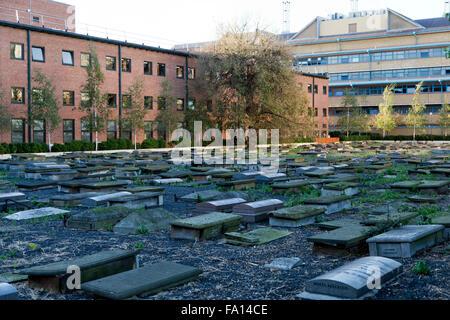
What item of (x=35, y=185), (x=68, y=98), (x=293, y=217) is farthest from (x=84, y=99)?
(x=293, y=217)

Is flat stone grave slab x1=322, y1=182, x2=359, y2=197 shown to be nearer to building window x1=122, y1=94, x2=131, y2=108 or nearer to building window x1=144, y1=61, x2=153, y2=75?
building window x1=122, y1=94, x2=131, y2=108

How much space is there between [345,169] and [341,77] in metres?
58.5

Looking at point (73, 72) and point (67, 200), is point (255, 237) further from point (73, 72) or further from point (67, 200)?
point (73, 72)

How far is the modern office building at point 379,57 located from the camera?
224 ft

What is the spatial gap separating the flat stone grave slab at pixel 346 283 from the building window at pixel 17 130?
103 ft

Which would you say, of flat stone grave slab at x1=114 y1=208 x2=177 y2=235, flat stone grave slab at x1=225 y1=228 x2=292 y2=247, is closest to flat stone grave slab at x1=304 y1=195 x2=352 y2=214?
flat stone grave slab at x1=225 y1=228 x2=292 y2=247

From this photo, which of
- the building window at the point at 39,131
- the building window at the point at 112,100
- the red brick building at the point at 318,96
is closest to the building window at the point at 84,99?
the building window at the point at 112,100

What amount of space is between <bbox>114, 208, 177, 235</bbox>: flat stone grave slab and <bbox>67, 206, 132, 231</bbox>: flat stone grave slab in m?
0.34

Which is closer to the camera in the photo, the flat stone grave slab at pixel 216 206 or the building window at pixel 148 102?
the flat stone grave slab at pixel 216 206

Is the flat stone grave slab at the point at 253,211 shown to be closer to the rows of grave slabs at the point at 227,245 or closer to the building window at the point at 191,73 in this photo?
the rows of grave slabs at the point at 227,245

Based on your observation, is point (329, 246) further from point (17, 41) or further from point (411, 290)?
point (17, 41)

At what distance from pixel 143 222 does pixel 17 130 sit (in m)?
27.2

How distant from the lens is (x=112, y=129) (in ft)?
127

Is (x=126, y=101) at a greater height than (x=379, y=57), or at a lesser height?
lesser
